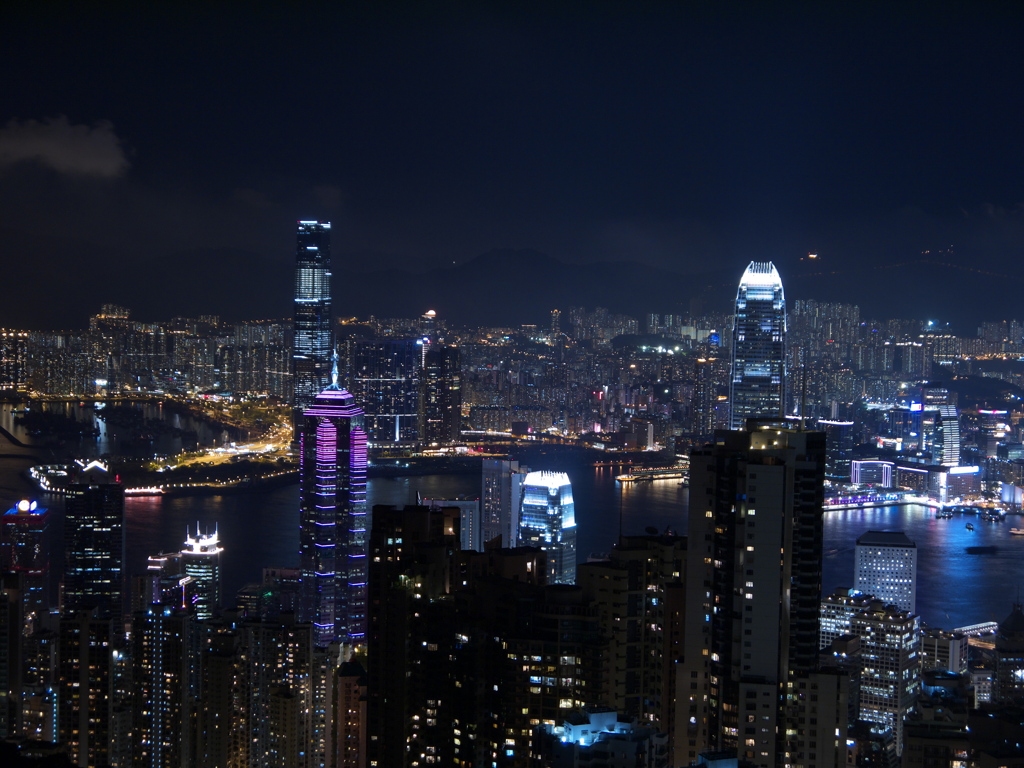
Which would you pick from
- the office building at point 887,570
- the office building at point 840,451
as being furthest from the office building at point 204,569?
the office building at point 840,451

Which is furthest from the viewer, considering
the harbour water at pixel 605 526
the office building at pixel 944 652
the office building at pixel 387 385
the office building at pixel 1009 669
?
the office building at pixel 387 385

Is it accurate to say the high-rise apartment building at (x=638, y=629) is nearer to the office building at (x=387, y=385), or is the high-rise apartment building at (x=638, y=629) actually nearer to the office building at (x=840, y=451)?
the office building at (x=840, y=451)

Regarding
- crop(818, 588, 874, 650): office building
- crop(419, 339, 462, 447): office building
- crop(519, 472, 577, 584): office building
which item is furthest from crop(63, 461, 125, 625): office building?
crop(419, 339, 462, 447): office building

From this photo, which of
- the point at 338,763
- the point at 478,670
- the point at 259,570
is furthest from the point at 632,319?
the point at 478,670

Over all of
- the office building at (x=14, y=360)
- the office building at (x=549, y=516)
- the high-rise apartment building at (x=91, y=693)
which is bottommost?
the high-rise apartment building at (x=91, y=693)

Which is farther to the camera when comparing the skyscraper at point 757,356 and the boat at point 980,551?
the skyscraper at point 757,356

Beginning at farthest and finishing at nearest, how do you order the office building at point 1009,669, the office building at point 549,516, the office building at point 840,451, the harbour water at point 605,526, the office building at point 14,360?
the office building at point 840,451 → the office building at point 14,360 → the harbour water at point 605,526 → the office building at point 549,516 → the office building at point 1009,669
